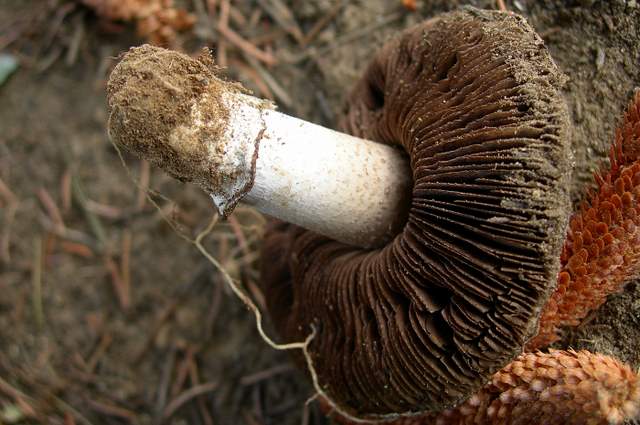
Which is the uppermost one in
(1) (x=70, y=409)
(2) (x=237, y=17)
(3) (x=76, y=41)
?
(2) (x=237, y=17)

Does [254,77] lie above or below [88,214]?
above

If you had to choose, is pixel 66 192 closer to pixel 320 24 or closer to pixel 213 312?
pixel 213 312

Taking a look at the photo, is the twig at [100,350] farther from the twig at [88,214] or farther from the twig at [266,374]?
the twig at [266,374]

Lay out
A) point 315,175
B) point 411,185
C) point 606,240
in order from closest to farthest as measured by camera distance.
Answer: point 606,240
point 315,175
point 411,185

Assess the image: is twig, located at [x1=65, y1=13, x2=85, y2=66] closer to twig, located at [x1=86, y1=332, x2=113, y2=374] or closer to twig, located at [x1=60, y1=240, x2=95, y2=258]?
twig, located at [x1=60, y1=240, x2=95, y2=258]

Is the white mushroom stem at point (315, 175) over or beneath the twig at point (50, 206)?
over

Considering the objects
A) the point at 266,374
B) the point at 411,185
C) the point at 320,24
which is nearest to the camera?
the point at 411,185

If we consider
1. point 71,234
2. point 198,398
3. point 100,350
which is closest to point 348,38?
point 71,234

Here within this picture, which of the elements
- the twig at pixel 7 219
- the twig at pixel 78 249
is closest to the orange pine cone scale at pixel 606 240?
the twig at pixel 78 249

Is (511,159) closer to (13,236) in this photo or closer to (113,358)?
(113,358)

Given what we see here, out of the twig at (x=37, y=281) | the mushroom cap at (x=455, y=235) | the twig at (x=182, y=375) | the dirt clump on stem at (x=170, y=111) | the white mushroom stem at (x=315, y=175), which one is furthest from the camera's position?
the twig at (x=37, y=281)
